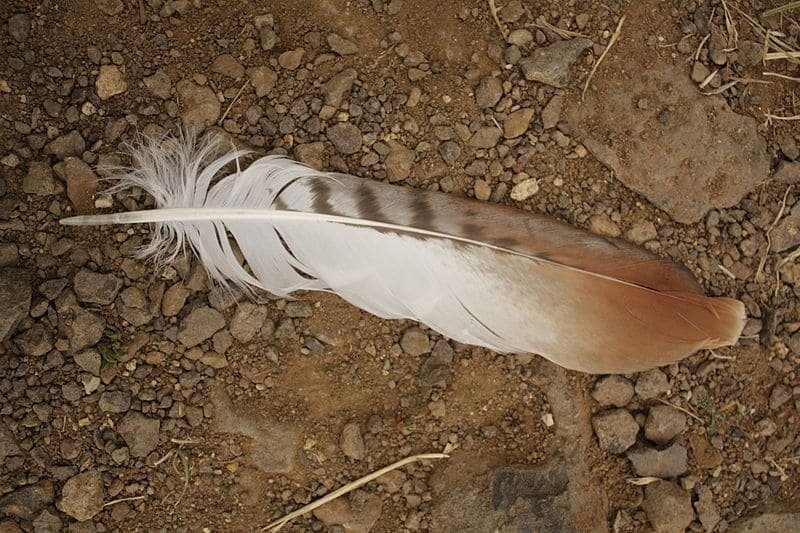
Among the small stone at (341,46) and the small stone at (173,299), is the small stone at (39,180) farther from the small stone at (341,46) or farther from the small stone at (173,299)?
the small stone at (341,46)

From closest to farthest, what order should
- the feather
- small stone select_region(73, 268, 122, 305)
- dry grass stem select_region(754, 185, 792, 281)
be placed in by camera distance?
the feather → small stone select_region(73, 268, 122, 305) → dry grass stem select_region(754, 185, 792, 281)

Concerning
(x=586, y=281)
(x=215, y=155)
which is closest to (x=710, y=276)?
(x=586, y=281)

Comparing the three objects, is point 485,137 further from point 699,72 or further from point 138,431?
point 138,431

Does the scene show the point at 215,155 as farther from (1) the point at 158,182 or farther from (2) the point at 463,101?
(2) the point at 463,101

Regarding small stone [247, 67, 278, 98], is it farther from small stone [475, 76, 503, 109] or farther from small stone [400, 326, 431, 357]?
small stone [400, 326, 431, 357]

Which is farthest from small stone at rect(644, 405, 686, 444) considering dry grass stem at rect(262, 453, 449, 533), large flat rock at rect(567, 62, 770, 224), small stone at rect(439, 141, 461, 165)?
small stone at rect(439, 141, 461, 165)
